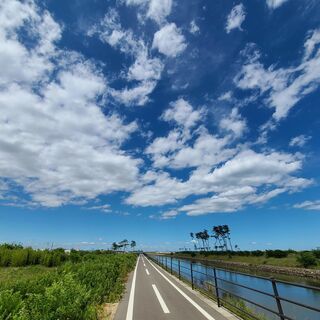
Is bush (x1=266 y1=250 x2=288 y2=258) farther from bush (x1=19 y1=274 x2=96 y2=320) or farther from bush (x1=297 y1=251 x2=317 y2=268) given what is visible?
bush (x1=19 y1=274 x2=96 y2=320)

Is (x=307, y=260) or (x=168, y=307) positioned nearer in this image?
(x=168, y=307)

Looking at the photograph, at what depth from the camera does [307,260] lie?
136 feet

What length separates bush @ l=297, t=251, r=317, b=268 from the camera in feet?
135

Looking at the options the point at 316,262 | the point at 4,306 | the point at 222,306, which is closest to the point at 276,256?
the point at 316,262

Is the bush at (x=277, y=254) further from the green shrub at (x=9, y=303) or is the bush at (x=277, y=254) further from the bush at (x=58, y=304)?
the green shrub at (x=9, y=303)

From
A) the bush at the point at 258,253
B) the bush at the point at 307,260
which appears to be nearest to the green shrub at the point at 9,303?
the bush at the point at 307,260

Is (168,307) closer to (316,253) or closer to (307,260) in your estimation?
(307,260)

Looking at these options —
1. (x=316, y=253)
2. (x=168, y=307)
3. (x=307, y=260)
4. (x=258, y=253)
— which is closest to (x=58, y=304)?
(x=168, y=307)

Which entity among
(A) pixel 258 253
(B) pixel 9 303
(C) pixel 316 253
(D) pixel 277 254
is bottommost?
(B) pixel 9 303

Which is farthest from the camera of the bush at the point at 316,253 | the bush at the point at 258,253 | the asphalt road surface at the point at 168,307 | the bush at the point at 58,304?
the bush at the point at 258,253

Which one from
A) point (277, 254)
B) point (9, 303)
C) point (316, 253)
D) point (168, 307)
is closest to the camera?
point (9, 303)

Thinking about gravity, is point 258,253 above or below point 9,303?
above

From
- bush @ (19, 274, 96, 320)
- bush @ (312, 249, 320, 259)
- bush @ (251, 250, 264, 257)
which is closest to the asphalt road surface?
bush @ (19, 274, 96, 320)

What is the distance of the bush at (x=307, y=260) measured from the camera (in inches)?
1616
